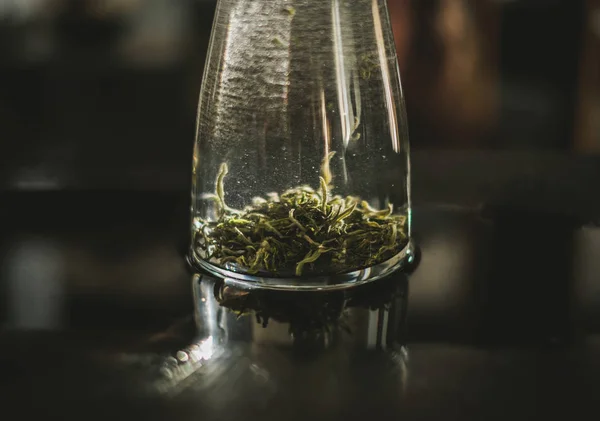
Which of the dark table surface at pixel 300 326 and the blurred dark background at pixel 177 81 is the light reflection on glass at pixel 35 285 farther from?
the blurred dark background at pixel 177 81

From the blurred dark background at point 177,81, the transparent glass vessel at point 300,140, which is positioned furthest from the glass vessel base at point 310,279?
the blurred dark background at point 177,81

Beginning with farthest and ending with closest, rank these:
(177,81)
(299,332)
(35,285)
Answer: (177,81) → (35,285) → (299,332)

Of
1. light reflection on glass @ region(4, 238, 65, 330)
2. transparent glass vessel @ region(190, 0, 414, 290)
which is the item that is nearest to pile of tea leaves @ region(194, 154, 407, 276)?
transparent glass vessel @ region(190, 0, 414, 290)

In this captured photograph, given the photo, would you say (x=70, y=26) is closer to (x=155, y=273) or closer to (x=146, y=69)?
(x=146, y=69)

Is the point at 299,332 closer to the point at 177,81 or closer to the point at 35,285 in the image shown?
the point at 35,285

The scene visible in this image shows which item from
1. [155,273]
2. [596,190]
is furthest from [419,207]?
[155,273]

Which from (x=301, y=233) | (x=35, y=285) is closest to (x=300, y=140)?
(x=301, y=233)
